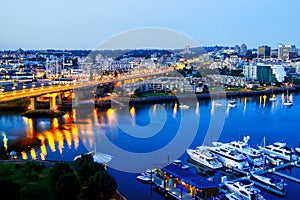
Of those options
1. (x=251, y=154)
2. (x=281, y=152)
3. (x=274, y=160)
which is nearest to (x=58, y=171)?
(x=251, y=154)

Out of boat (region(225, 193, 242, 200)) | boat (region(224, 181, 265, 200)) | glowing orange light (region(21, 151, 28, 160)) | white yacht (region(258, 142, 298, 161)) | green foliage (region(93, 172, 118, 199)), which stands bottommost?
boat (region(225, 193, 242, 200))

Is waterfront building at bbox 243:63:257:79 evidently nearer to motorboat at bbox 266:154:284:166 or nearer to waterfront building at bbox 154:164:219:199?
motorboat at bbox 266:154:284:166

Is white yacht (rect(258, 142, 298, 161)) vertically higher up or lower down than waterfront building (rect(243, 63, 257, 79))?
lower down

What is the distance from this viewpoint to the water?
160 inches

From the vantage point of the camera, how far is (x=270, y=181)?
11.0ft

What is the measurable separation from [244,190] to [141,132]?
8.35 feet

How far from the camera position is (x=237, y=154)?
13.3ft

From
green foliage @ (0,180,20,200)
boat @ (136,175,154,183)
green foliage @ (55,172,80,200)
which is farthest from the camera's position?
boat @ (136,175,154,183)

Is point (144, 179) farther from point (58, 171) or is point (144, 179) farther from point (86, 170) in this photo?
point (58, 171)

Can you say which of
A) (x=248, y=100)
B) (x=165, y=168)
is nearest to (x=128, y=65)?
(x=248, y=100)

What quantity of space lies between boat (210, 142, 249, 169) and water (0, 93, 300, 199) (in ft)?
1.17

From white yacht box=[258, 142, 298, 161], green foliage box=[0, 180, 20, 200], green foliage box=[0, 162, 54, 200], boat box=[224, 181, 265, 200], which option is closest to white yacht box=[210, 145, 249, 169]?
white yacht box=[258, 142, 298, 161]

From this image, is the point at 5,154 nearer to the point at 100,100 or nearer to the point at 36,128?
the point at 36,128

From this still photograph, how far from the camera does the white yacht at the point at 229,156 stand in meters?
3.84
